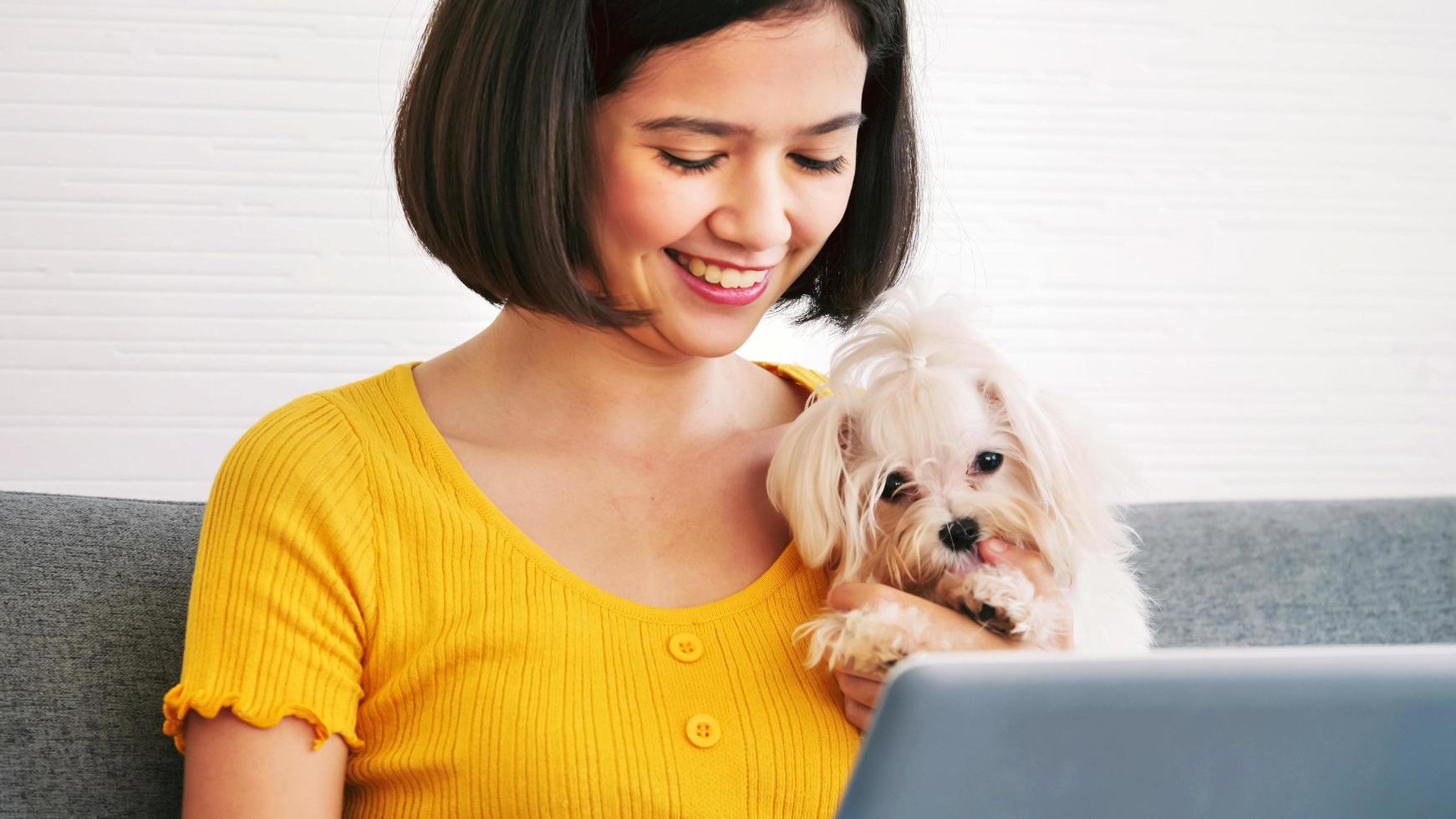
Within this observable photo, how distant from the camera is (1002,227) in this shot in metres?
3.18

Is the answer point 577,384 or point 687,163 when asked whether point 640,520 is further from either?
point 687,163

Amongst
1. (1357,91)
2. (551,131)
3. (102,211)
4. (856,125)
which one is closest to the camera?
(551,131)

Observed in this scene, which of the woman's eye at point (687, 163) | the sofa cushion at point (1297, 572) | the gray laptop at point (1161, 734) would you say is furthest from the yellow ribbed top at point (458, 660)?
the sofa cushion at point (1297, 572)

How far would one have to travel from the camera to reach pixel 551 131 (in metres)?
1.07

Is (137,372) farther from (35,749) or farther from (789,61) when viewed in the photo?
(789,61)

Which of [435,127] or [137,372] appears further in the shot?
[137,372]

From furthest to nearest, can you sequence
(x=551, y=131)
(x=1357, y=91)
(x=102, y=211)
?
(x=1357, y=91) < (x=102, y=211) < (x=551, y=131)

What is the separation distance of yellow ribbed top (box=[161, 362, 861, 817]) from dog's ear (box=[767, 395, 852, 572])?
0.09 m

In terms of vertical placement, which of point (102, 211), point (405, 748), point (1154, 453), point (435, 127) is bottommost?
point (1154, 453)

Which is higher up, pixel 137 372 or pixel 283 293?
pixel 283 293

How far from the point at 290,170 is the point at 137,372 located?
553 mm

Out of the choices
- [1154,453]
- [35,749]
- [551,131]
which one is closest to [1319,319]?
[1154,453]

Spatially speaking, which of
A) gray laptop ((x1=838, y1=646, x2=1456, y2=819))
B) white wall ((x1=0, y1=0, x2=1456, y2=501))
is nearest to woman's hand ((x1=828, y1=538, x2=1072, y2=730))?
gray laptop ((x1=838, y1=646, x2=1456, y2=819))

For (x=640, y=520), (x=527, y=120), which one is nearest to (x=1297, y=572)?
(x=640, y=520)
